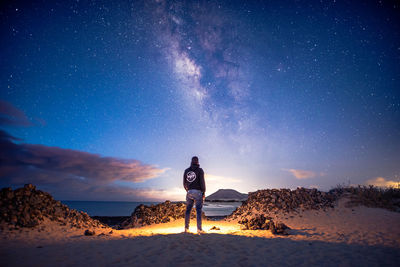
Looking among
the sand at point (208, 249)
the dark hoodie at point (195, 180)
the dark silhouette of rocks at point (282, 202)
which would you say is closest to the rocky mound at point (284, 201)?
the dark silhouette of rocks at point (282, 202)

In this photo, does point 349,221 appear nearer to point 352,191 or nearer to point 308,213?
point 308,213

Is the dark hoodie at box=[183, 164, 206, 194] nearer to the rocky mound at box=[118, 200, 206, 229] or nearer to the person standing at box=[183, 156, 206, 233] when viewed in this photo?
the person standing at box=[183, 156, 206, 233]

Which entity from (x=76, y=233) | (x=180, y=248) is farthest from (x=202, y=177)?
(x=76, y=233)

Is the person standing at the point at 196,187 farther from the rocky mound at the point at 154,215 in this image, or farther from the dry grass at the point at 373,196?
the dry grass at the point at 373,196

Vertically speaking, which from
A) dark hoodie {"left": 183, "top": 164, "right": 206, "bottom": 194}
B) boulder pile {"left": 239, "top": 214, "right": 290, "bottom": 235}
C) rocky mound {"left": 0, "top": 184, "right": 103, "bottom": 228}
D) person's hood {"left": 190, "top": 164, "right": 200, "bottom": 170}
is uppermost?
person's hood {"left": 190, "top": 164, "right": 200, "bottom": 170}

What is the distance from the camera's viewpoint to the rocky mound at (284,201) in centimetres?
1443

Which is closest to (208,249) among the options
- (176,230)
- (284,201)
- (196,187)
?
(196,187)

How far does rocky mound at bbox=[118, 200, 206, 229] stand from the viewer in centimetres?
1377

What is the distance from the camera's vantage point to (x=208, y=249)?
625cm

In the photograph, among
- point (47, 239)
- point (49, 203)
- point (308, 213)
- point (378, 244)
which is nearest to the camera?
point (378, 244)

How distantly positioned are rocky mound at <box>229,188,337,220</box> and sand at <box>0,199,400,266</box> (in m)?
4.88

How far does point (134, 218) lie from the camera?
14297mm

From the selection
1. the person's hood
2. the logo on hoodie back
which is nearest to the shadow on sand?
the logo on hoodie back

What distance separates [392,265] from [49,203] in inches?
543
